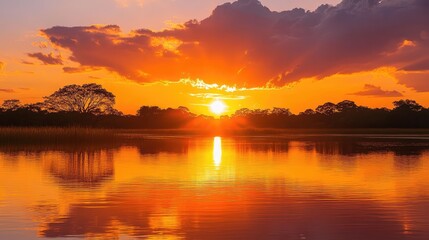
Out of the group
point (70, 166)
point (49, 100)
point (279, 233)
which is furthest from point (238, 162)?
point (49, 100)

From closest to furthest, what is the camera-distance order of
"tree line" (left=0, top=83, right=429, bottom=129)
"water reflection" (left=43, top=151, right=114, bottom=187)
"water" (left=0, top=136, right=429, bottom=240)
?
1. "water" (left=0, top=136, right=429, bottom=240)
2. "water reflection" (left=43, top=151, right=114, bottom=187)
3. "tree line" (left=0, top=83, right=429, bottom=129)

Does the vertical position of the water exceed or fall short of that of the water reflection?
it falls short

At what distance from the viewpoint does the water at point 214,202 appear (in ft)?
42.0

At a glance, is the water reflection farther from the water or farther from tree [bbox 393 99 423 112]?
tree [bbox 393 99 423 112]

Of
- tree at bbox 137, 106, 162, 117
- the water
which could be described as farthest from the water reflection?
tree at bbox 137, 106, 162, 117

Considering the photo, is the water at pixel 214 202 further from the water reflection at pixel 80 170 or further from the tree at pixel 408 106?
the tree at pixel 408 106

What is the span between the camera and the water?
12.8 metres

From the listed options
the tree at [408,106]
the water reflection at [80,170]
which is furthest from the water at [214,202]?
the tree at [408,106]

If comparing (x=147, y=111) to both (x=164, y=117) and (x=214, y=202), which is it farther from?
(x=214, y=202)

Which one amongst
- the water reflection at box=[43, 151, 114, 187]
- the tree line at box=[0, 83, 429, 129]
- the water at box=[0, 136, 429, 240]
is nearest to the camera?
the water at box=[0, 136, 429, 240]

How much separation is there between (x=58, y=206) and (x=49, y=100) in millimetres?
103784

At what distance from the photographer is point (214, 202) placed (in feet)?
57.2

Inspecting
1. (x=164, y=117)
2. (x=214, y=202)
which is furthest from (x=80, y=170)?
(x=164, y=117)

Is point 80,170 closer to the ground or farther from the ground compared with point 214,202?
farther from the ground
